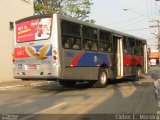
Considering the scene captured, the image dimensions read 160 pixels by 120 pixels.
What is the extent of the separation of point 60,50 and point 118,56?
687 centimetres

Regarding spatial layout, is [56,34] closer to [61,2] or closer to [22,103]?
[22,103]

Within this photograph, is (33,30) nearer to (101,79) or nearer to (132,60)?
(101,79)

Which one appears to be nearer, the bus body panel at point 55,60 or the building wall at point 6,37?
the bus body panel at point 55,60

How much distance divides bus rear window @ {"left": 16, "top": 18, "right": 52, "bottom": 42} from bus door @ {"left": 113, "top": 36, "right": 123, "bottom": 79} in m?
6.22

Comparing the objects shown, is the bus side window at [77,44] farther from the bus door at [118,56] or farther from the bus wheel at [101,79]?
the bus door at [118,56]

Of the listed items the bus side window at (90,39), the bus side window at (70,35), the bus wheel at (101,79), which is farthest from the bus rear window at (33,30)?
the bus wheel at (101,79)

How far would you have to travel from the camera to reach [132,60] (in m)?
25.5

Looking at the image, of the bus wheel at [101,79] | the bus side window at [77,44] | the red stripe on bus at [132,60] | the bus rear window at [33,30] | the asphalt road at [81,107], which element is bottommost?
the asphalt road at [81,107]

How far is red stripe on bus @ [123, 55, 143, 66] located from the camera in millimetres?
24183

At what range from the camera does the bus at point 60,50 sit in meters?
16.8

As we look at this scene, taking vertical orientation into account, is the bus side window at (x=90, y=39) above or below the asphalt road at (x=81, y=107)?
above

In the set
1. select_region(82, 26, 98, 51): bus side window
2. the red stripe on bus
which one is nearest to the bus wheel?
select_region(82, 26, 98, 51): bus side window

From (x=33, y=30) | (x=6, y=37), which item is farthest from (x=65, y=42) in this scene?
(x=6, y=37)

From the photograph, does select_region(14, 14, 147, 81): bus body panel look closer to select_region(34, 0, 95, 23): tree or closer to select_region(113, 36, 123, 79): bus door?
select_region(113, 36, 123, 79): bus door
